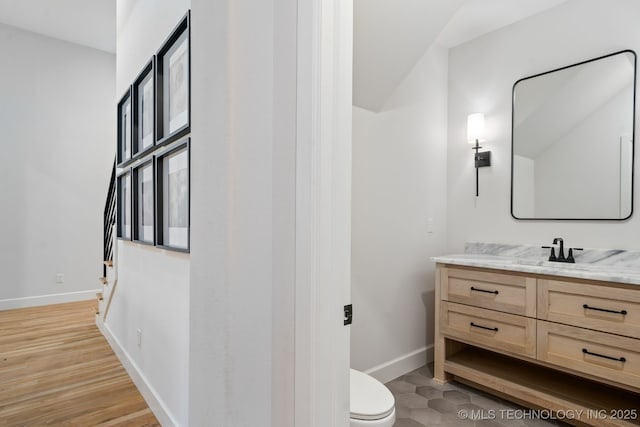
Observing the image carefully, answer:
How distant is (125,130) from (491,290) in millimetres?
2867

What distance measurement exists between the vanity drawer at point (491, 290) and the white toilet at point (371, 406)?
100 centimetres

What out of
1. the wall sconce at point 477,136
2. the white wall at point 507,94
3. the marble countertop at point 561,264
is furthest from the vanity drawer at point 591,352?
the wall sconce at point 477,136

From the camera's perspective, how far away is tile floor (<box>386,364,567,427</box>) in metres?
1.95

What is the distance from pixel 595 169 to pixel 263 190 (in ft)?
7.51

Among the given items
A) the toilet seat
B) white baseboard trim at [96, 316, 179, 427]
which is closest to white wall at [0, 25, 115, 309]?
white baseboard trim at [96, 316, 179, 427]

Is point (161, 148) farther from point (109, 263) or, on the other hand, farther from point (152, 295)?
point (109, 263)

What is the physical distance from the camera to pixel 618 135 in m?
2.12

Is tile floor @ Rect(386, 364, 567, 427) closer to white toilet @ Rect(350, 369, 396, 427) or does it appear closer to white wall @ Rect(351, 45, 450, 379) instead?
white wall @ Rect(351, 45, 450, 379)

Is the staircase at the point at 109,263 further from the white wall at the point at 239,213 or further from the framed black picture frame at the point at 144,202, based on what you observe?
the white wall at the point at 239,213

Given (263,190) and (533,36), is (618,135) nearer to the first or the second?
(533,36)

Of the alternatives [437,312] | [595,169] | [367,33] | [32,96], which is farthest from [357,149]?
[32,96]

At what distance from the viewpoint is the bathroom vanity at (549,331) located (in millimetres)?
1642

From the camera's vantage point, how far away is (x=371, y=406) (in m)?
1.38

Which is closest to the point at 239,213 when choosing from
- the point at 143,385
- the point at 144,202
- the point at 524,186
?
the point at 144,202
